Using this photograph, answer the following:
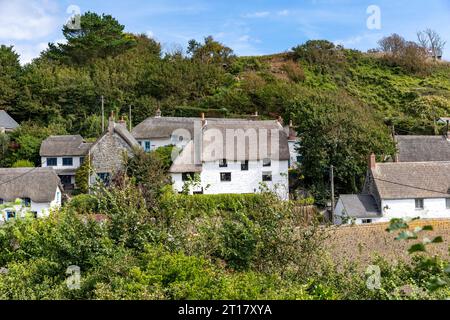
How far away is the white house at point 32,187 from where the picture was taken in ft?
99.6

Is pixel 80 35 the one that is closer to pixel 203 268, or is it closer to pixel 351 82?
pixel 351 82

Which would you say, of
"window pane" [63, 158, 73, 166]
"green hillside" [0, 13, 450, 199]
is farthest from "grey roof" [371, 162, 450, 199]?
"window pane" [63, 158, 73, 166]

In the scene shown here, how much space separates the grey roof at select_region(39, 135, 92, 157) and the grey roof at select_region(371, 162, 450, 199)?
1920 centimetres

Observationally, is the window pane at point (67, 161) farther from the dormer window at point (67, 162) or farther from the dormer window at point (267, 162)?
the dormer window at point (267, 162)

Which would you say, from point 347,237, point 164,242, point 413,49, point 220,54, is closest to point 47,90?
point 220,54

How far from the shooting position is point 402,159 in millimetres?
36531

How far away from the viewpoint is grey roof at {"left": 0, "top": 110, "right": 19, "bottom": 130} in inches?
1724

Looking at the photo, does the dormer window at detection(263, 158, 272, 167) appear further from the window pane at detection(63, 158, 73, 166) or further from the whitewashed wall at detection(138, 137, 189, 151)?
the window pane at detection(63, 158, 73, 166)

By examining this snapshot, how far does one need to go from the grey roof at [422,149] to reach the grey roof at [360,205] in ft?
26.6

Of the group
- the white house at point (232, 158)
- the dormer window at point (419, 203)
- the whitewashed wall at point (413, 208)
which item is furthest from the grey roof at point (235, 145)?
the dormer window at point (419, 203)

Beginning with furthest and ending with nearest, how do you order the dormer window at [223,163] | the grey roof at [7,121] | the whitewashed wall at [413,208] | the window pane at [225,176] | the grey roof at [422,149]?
the grey roof at [7,121]
the grey roof at [422,149]
the window pane at [225,176]
the dormer window at [223,163]
the whitewashed wall at [413,208]

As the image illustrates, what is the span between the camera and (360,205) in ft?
96.2

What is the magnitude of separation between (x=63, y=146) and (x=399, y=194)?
72.6 ft

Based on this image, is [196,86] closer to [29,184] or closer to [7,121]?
[7,121]
